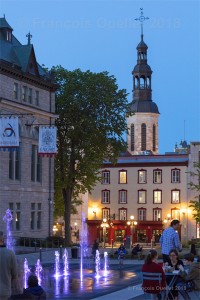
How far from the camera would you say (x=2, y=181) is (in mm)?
51406

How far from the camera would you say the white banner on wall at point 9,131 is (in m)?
40.3

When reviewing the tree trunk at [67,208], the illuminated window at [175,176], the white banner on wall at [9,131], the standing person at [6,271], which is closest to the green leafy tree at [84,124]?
the tree trunk at [67,208]

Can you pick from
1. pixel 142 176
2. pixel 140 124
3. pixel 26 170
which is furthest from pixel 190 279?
pixel 140 124

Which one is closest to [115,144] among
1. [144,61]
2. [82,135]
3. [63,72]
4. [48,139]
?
[82,135]

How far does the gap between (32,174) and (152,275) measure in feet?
134

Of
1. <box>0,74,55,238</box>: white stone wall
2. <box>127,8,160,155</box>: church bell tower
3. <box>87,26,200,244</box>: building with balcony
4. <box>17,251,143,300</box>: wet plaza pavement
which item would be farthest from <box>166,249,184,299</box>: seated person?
<box>127,8,160,155</box>: church bell tower

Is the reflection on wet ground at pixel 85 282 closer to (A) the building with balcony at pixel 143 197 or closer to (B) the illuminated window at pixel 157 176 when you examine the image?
(A) the building with balcony at pixel 143 197

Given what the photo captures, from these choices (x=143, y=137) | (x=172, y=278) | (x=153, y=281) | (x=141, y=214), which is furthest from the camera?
(x=143, y=137)

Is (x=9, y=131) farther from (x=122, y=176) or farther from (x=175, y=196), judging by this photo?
(x=122, y=176)

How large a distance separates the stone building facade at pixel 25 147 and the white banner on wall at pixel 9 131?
30.1 ft

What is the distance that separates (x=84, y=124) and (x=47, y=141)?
56.9 feet

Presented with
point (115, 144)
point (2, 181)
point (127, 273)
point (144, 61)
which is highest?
point (144, 61)

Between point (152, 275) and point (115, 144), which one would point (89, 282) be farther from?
point (115, 144)

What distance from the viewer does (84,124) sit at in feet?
203
